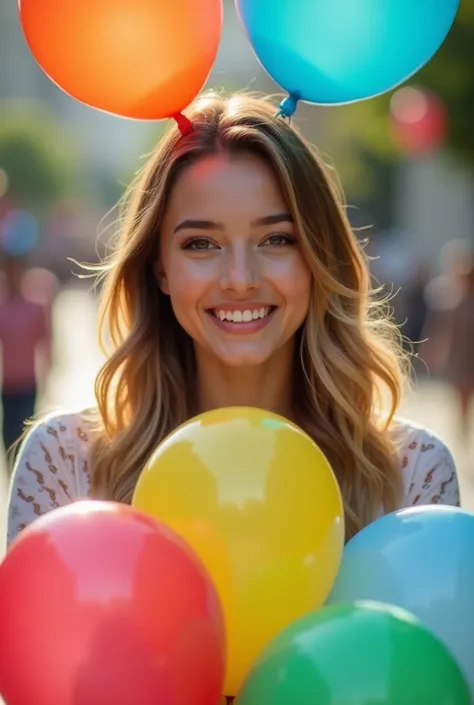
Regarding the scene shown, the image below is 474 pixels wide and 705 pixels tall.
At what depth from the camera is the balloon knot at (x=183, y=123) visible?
2.87 m

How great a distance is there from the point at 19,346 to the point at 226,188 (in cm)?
648

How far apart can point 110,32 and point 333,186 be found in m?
0.72

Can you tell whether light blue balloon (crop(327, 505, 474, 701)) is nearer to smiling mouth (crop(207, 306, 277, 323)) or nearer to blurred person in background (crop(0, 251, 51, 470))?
smiling mouth (crop(207, 306, 277, 323))

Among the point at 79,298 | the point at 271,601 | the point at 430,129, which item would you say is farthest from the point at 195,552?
the point at 79,298

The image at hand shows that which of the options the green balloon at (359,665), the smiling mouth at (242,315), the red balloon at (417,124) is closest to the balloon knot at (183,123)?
the smiling mouth at (242,315)

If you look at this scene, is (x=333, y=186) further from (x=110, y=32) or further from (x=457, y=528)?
(x=457, y=528)

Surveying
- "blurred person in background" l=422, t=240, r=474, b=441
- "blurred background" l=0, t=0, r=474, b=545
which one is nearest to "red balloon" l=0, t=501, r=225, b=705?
"blurred background" l=0, t=0, r=474, b=545

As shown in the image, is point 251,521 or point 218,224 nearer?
point 251,521

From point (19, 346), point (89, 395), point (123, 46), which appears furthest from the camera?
Result: point (89, 395)

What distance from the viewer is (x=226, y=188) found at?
2.81 meters

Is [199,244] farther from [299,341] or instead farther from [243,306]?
[299,341]

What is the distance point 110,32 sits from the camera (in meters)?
2.53

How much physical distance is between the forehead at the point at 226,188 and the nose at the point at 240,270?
0.09 m

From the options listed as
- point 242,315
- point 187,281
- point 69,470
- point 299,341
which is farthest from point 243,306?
point 69,470
